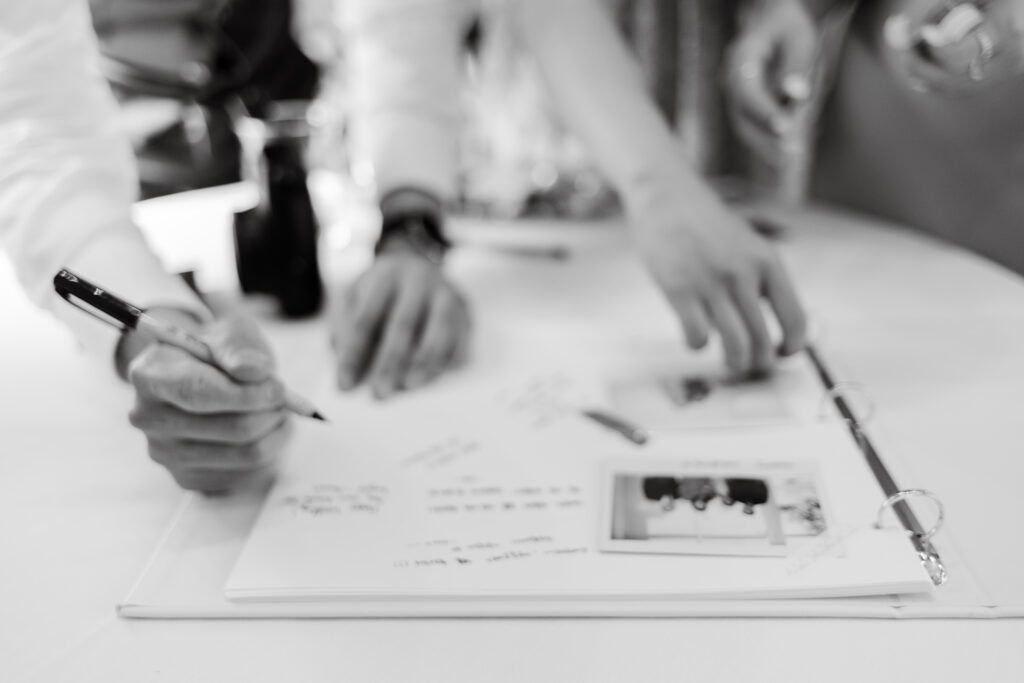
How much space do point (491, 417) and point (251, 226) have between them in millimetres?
390

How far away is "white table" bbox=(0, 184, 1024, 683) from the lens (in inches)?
17.9

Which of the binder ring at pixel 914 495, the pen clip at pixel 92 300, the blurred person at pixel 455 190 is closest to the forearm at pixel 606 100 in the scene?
the blurred person at pixel 455 190

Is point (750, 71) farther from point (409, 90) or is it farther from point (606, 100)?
point (409, 90)

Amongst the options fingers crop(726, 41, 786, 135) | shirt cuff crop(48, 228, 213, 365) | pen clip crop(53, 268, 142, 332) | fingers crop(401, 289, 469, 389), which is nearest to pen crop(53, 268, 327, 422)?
pen clip crop(53, 268, 142, 332)

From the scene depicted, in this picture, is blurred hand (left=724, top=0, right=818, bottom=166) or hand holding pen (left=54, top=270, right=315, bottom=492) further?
blurred hand (left=724, top=0, right=818, bottom=166)

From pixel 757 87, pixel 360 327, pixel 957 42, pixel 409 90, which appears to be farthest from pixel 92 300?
pixel 757 87

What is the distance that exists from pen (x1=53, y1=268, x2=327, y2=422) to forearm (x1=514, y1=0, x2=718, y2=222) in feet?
1.39

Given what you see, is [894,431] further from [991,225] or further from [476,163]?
[476,163]

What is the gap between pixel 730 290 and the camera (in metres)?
0.74

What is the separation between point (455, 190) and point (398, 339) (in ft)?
1.20

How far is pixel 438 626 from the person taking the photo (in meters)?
0.49

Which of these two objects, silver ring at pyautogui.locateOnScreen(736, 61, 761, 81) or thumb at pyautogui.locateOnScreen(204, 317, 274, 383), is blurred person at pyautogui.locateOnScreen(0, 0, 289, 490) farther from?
silver ring at pyautogui.locateOnScreen(736, 61, 761, 81)
